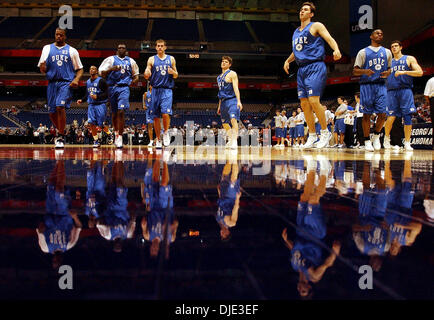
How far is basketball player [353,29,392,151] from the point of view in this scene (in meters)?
5.01

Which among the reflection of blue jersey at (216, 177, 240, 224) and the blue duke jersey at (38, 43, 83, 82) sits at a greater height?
the blue duke jersey at (38, 43, 83, 82)

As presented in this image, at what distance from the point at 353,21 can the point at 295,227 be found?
2206 cm

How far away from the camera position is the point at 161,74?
5.88m

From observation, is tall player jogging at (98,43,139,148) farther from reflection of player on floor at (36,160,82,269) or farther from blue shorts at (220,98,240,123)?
reflection of player on floor at (36,160,82,269)

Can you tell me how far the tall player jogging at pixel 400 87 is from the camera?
5586mm

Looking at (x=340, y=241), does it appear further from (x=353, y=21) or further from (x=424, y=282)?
(x=353, y=21)

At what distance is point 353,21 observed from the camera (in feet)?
65.2

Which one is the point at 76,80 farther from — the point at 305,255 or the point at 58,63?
the point at 305,255

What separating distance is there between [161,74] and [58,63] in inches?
61.8

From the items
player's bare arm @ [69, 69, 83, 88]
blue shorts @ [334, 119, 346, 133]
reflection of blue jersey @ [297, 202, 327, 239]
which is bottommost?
reflection of blue jersey @ [297, 202, 327, 239]

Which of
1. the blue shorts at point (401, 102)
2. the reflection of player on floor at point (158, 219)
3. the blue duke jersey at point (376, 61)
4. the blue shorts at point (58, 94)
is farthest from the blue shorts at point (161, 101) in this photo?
the reflection of player on floor at point (158, 219)

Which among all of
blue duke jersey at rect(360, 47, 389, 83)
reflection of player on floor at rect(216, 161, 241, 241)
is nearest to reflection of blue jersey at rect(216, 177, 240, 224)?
reflection of player on floor at rect(216, 161, 241, 241)

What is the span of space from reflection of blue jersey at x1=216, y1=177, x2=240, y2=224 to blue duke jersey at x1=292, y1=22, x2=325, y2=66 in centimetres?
332

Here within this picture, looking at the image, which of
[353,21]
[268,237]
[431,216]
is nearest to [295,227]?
[268,237]
